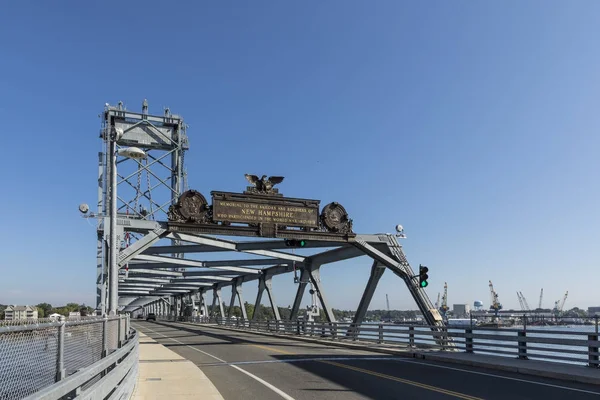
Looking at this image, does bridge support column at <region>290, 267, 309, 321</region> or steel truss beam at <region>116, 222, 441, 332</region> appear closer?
steel truss beam at <region>116, 222, 441, 332</region>

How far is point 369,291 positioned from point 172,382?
19.1m

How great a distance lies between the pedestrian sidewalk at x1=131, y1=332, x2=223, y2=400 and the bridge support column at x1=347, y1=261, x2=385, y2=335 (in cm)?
1425

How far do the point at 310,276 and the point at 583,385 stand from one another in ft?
86.7

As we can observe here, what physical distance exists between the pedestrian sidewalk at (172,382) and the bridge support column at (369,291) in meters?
14.2

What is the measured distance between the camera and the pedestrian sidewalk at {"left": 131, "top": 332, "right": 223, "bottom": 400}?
11406mm

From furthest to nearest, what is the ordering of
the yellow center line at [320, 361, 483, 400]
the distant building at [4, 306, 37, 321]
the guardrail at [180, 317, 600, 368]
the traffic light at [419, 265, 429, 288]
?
the traffic light at [419, 265, 429, 288] < the guardrail at [180, 317, 600, 368] < the yellow center line at [320, 361, 483, 400] < the distant building at [4, 306, 37, 321]

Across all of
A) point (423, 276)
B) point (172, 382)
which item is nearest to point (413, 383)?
point (172, 382)

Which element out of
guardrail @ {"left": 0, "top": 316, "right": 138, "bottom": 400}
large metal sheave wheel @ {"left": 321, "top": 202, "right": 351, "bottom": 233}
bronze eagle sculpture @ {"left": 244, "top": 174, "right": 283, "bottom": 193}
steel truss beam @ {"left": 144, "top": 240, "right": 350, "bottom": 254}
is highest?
bronze eagle sculpture @ {"left": 244, "top": 174, "right": 283, "bottom": 193}

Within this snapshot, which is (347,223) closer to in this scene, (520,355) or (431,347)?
(431,347)

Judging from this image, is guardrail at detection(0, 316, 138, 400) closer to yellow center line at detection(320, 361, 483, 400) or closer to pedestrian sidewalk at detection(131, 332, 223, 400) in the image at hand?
pedestrian sidewalk at detection(131, 332, 223, 400)

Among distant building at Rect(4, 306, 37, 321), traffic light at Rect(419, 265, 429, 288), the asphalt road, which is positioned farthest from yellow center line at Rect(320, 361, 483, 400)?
traffic light at Rect(419, 265, 429, 288)

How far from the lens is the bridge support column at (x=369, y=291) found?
3057 centimetres

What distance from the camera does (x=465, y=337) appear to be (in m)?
20.3

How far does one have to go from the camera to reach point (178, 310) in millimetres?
104750
